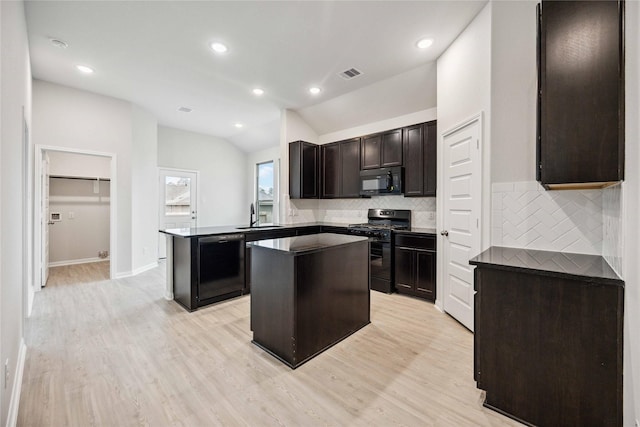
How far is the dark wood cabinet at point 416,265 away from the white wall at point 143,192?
463 centimetres

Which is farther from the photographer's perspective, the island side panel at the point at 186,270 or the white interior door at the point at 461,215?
the island side panel at the point at 186,270

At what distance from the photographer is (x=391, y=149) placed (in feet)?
14.3

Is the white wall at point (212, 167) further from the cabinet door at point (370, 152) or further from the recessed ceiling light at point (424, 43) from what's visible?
the recessed ceiling light at point (424, 43)

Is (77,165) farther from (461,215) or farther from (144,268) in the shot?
(461,215)

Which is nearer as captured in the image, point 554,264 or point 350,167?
point 554,264

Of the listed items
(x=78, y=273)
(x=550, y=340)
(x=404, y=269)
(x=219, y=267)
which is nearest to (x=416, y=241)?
(x=404, y=269)

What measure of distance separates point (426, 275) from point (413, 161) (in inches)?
65.4

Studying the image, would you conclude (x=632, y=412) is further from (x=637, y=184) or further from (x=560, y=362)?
(x=637, y=184)

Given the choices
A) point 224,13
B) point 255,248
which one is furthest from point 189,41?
point 255,248

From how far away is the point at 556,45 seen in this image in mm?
1588

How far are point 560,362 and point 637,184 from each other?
97cm

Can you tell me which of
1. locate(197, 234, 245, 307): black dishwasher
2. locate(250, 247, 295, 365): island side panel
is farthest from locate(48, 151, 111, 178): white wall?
locate(250, 247, 295, 365): island side panel

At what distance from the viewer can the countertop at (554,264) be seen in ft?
4.57

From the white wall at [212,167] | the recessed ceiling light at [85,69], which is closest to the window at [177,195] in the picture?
the white wall at [212,167]
